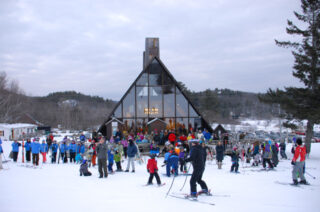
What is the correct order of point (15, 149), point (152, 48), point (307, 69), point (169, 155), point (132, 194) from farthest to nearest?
point (152, 48) < point (307, 69) < point (15, 149) < point (169, 155) < point (132, 194)

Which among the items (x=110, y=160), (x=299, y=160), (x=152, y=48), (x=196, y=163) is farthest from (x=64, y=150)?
(x=152, y=48)

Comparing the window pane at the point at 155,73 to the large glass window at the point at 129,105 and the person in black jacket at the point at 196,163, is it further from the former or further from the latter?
the person in black jacket at the point at 196,163

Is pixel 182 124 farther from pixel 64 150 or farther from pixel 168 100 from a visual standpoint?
pixel 64 150

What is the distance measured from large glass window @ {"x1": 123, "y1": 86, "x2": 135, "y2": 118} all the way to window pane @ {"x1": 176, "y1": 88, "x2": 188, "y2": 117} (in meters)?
3.78

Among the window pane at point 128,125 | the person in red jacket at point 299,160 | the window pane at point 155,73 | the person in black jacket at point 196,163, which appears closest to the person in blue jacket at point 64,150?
the window pane at point 128,125

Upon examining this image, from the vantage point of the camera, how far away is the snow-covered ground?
5.64 meters

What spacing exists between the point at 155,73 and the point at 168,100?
2.55 meters

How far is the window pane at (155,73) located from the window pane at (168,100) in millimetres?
851

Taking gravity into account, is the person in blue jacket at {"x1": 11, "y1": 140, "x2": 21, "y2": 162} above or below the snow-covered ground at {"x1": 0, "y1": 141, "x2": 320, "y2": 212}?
above

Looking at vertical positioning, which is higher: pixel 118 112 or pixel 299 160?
pixel 118 112

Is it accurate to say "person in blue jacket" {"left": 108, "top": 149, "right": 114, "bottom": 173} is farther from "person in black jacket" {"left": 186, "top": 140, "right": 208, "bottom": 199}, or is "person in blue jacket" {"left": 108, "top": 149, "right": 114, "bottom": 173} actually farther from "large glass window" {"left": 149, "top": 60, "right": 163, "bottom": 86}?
"large glass window" {"left": 149, "top": 60, "right": 163, "bottom": 86}

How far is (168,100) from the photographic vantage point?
21016mm

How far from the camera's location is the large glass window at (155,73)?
20984 millimetres

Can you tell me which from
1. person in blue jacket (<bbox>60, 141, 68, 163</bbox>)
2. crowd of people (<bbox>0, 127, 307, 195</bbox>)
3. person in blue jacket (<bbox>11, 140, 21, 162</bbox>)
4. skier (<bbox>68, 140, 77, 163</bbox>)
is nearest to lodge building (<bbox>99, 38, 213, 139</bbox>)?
crowd of people (<bbox>0, 127, 307, 195</bbox>)
